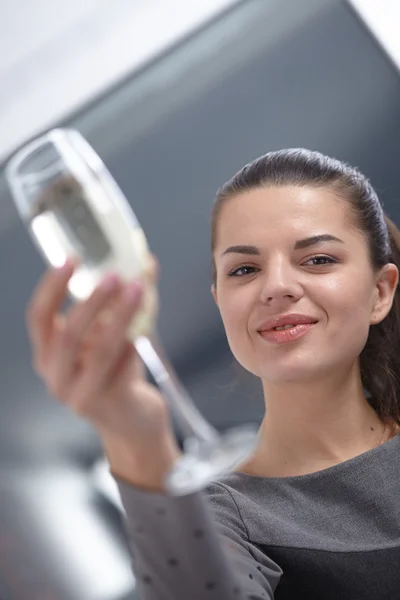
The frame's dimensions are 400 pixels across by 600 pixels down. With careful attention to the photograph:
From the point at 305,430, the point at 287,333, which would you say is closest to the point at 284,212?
the point at 287,333

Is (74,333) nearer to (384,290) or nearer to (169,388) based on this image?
(169,388)

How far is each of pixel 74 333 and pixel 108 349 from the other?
2 cm

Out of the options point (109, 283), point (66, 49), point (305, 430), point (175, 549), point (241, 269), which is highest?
point (66, 49)

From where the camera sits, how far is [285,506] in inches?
38.7

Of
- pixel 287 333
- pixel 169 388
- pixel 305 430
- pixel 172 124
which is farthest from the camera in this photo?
pixel 172 124

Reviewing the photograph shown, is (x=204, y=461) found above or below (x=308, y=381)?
above

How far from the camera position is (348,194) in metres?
1.04

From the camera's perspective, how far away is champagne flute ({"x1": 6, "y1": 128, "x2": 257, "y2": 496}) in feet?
1.77

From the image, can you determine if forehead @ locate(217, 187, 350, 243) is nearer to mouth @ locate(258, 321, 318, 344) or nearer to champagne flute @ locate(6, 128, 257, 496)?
mouth @ locate(258, 321, 318, 344)

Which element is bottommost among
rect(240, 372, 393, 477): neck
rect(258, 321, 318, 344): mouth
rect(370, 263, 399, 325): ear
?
rect(240, 372, 393, 477): neck

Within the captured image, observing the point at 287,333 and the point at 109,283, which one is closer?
the point at 109,283

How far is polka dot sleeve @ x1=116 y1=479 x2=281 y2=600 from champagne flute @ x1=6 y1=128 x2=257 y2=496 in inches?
0.9

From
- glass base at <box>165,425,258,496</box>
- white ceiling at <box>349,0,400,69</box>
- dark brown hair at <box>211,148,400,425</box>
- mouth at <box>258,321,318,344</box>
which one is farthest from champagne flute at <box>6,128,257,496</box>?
white ceiling at <box>349,0,400,69</box>

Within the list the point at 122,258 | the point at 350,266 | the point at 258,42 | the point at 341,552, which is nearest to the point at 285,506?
the point at 341,552
